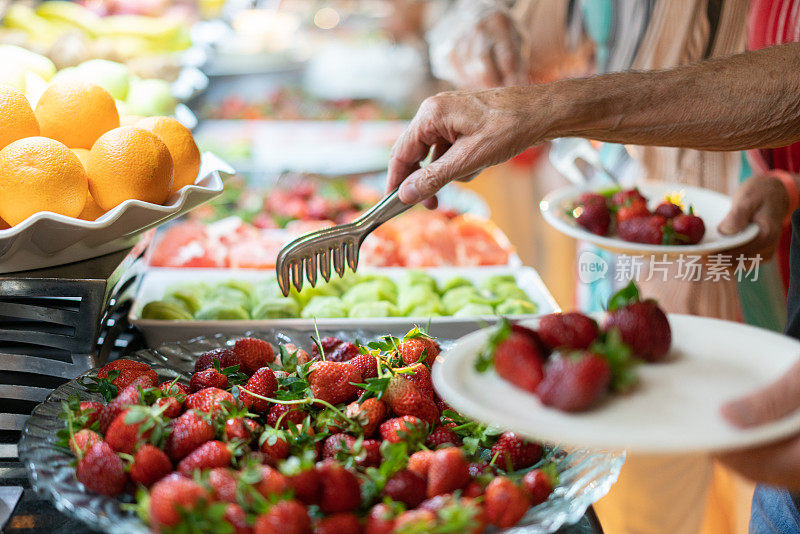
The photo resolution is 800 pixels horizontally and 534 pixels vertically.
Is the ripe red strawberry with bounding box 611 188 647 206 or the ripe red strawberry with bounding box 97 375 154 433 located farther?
the ripe red strawberry with bounding box 611 188 647 206

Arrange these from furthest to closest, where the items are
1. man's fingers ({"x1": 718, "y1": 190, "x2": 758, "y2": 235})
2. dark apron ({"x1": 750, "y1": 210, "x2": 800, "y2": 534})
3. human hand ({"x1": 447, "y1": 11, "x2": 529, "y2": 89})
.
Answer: human hand ({"x1": 447, "y1": 11, "x2": 529, "y2": 89}) < man's fingers ({"x1": 718, "y1": 190, "x2": 758, "y2": 235}) < dark apron ({"x1": 750, "y1": 210, "x2": 800, "y2": 534})

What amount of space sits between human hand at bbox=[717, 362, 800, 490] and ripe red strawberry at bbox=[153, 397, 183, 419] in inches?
27.1

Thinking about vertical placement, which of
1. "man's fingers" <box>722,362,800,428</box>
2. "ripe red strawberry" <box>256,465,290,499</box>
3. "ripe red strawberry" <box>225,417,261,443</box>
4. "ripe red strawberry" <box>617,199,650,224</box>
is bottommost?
"ripe red strawberry" <box>617,199,650,224</box>

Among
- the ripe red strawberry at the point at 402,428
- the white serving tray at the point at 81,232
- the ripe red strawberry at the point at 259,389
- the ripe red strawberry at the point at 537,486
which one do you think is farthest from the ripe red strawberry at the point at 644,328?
the white serving tray at the point at 81,232

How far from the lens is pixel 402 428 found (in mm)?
1032

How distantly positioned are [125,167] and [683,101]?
0.91 metres

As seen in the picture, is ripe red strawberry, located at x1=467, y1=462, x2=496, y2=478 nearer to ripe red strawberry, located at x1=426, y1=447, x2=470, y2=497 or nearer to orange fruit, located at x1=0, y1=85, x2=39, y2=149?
ripe red strawberry, located at x1=426, y1=447, x2=470, y2=497

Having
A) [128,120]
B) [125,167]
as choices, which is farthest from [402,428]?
[128,120]

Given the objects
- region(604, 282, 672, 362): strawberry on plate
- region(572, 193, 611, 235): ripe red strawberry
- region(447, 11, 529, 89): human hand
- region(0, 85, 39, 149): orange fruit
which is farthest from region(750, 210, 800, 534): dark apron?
region(447, 11, 529, 89): human hand

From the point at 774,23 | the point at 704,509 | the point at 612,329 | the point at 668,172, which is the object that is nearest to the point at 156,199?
the point at 612,329

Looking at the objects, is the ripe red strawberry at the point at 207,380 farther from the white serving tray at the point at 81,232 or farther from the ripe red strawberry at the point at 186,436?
the white serving tray at the point at 81,232

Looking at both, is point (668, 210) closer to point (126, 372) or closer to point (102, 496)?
point (126, 372)

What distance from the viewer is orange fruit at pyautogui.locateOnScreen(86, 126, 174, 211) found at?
119 centimetres

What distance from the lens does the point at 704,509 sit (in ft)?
7.92
